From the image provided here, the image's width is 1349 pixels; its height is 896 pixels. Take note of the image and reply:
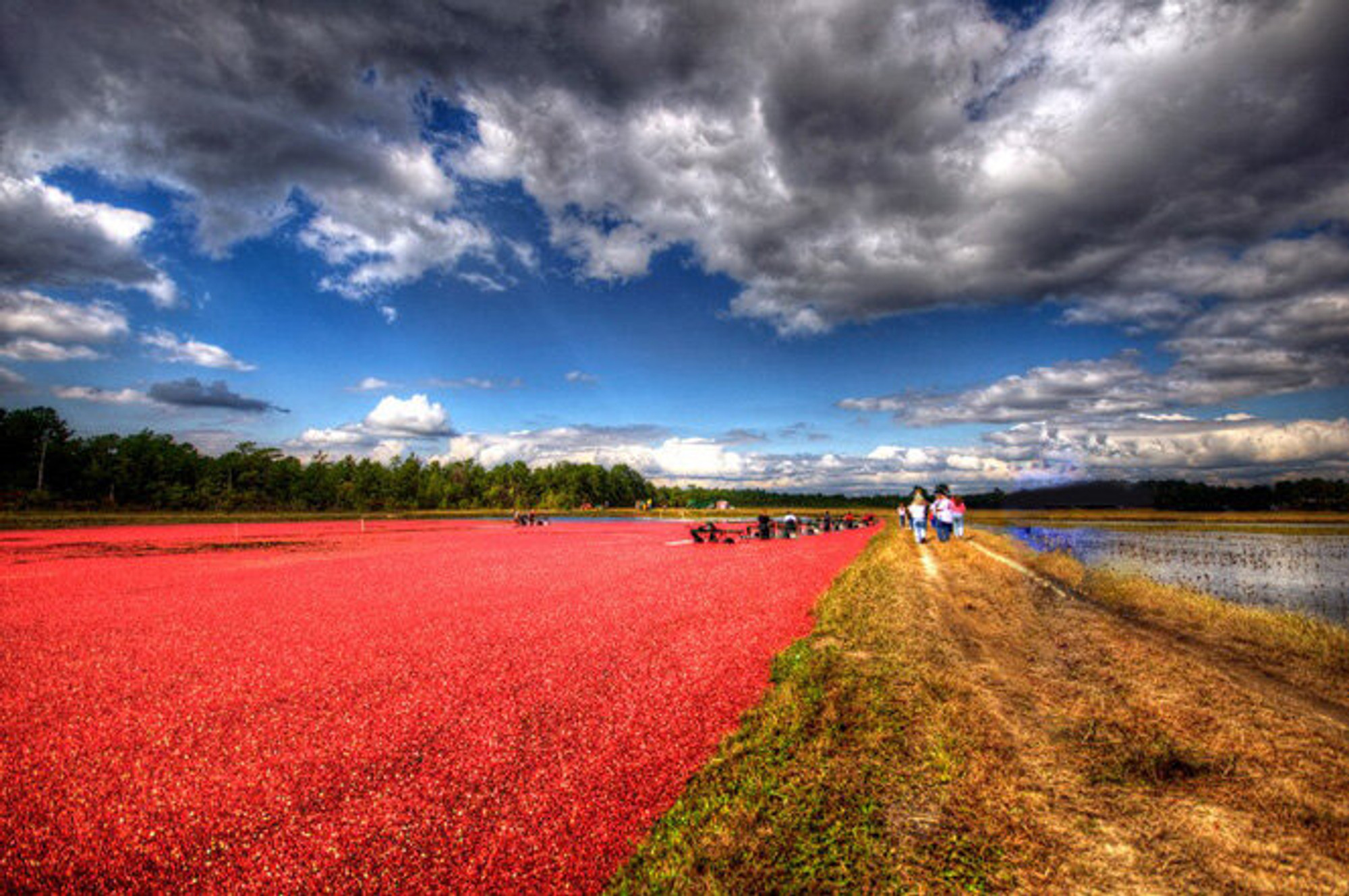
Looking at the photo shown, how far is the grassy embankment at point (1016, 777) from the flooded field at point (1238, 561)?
11.5 m

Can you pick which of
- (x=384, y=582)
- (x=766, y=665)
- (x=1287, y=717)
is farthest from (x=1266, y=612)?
(x=384, y=582)

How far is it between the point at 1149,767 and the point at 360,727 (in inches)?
305

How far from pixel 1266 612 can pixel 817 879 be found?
16.1m

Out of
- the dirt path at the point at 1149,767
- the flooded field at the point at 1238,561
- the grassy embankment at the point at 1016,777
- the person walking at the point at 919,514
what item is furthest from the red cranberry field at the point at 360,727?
the flooded field at the point at 1238,561

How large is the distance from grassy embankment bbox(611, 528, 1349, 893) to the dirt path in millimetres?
18

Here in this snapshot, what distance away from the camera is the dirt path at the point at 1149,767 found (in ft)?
10.9

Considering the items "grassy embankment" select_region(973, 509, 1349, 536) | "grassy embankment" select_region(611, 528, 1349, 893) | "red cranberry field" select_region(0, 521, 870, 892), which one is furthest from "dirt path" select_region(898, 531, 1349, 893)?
"grassy embankment" select_region(973, 509, 1349, 536)

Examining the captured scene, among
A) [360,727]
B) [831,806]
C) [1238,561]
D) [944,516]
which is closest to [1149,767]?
[831,806]

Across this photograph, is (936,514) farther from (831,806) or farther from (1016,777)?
(831,806)

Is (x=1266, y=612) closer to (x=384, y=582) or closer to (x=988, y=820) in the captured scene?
(x=988, y=820)

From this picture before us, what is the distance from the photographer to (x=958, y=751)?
4.79 m

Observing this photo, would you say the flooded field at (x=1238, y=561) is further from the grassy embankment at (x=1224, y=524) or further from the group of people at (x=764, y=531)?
the group of people at (x=764, y=531)

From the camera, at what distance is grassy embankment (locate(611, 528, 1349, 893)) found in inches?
131

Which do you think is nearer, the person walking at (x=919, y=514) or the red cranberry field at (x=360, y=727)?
the red cranberry field at (x=360, y=727)
